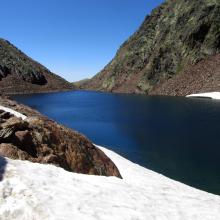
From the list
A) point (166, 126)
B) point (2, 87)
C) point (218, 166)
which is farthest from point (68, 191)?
point (2, 87)

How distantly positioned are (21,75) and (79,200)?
166713 mm

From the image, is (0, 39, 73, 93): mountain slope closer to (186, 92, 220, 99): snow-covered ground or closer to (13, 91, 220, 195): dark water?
(186, 92, 220, 99): snow-covered ground

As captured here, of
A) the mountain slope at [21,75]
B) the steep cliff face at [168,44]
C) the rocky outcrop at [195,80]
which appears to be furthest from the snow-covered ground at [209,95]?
the mountain slope at [21,75]

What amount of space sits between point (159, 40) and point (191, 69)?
973 inches

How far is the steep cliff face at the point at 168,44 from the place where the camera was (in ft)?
380

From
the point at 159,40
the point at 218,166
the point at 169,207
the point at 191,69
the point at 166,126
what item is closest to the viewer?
the point at 169,207

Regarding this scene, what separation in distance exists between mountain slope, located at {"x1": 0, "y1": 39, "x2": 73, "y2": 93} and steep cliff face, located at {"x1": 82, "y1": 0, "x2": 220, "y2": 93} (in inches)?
1418

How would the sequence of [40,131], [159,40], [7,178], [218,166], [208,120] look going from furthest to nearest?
1. [159,40]
2. [208,120]
3. [218,166]
4. [40,131]
5. [7,178]

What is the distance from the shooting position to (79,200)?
401 inches

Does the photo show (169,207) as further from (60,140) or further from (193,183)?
(193,183)

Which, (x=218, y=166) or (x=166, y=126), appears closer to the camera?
(x=218, y=166)

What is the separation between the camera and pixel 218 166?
86.5 feet

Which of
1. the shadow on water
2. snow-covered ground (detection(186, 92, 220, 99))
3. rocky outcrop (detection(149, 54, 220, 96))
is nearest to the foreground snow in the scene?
the shadow on water

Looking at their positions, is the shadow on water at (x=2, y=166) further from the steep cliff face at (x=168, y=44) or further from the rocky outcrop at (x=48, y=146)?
the steep cliff face at (x=168, y=44)
